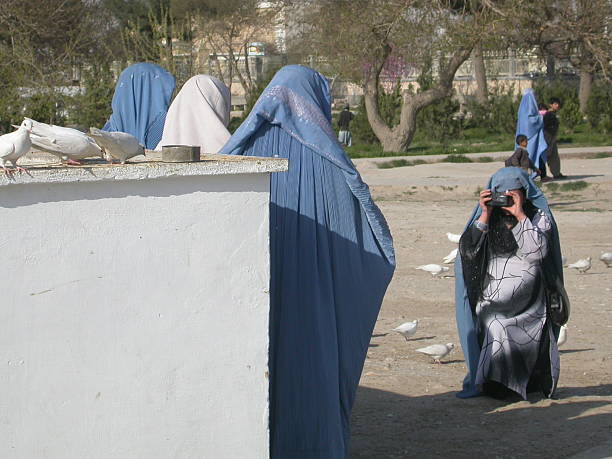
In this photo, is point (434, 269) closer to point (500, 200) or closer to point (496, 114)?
point (500, 200)

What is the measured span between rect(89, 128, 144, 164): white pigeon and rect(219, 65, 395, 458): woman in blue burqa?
925 millimetres

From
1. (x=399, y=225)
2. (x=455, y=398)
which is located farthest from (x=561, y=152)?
(x=455, y=398)

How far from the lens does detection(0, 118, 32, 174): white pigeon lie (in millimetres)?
2734

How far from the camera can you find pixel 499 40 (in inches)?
775

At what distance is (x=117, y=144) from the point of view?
9.61ft

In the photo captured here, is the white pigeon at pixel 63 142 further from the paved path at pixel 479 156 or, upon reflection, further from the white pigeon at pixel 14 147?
the paved path at pixel 479 156

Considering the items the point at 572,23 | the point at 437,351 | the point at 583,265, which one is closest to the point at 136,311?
the point at 437,351

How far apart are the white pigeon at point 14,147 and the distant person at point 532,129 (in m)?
14.2

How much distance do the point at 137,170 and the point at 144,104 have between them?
427 cm

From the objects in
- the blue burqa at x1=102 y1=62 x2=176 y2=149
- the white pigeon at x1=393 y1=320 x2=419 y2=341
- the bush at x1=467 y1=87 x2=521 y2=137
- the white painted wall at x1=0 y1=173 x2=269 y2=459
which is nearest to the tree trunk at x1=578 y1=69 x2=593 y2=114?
the bush at x1=467 y1=87 x2=521 y2=137

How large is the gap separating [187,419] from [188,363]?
0.16 meters

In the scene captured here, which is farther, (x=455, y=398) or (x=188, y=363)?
(x=455, y=398)

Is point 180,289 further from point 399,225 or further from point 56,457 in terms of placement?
point 399,225

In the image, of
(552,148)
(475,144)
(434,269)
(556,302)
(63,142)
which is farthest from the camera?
(475,144)
